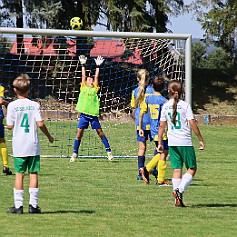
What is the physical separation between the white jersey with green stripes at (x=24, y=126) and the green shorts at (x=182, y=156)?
186cm

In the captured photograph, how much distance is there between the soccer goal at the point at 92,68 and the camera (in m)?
17.4

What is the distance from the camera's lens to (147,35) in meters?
16.1

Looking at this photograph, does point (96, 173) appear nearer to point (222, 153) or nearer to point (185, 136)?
point (185, 136)

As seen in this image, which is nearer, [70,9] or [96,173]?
[96,173]

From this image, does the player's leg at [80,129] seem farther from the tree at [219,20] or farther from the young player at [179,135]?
the tree at [219,20]

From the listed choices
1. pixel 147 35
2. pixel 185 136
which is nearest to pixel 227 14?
pixel 147 35

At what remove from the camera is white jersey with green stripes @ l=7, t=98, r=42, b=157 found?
30.0 feet

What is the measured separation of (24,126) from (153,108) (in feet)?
12.1

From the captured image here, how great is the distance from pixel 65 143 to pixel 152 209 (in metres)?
10.6

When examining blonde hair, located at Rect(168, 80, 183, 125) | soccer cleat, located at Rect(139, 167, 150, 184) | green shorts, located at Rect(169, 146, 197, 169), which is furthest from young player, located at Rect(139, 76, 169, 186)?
blonde hair, located at Rect(168, 80, 183, 125)

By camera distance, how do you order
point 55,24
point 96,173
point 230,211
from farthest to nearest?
1. point 55,24
2. point 96,173
3. point 230,211

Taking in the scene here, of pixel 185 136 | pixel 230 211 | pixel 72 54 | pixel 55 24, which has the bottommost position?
pixel 230 211

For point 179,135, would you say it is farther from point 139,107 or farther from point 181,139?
point 139,107

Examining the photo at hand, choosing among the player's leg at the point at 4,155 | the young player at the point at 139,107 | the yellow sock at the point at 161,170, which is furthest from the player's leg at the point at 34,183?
the player's leg at the point at 4,155
